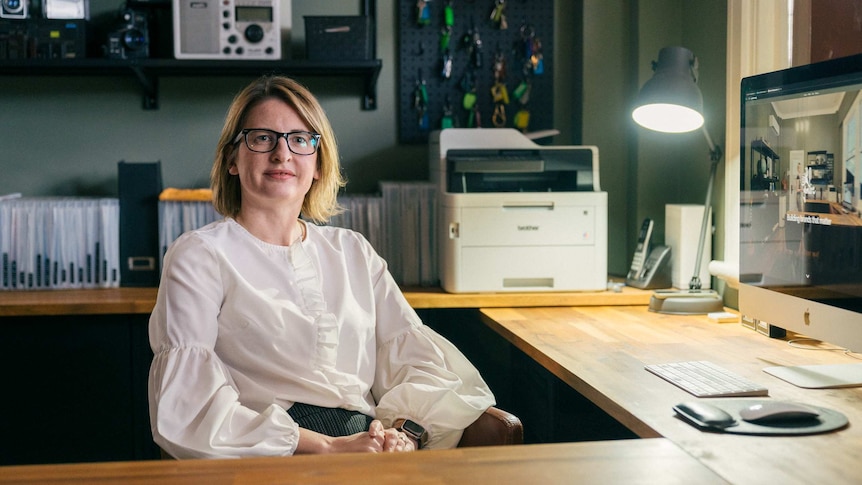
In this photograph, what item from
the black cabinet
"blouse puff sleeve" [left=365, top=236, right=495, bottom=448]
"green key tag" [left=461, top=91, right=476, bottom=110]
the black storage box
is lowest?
the black cabinet

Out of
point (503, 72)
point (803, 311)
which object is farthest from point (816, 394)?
point (503, 72)

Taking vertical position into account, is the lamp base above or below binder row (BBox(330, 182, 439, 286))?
below

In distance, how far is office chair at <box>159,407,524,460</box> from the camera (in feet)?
5.83

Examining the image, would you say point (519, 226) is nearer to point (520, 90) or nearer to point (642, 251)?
point (642, 251)

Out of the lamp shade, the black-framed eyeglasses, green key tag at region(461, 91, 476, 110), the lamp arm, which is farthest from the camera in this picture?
green key tag at region(461, 91, 476, 110)

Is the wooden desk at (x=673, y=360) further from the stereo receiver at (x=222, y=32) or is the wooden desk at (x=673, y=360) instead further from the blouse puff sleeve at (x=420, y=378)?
the stereo receiver at (x=222, y=32)

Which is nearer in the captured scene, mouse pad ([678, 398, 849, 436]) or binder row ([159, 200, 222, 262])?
mouse pad ([678, 398, 849, 436])

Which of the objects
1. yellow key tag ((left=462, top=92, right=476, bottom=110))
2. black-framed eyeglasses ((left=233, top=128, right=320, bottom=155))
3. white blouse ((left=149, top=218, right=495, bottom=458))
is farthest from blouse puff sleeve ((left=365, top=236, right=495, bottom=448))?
yellow key tag ((left=462, top=92, right=476, bottom=110))

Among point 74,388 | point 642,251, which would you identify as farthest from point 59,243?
point 642,251

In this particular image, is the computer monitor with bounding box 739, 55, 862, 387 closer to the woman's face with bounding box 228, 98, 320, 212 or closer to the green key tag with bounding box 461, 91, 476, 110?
the woman's face with bounding box 228, 98, 320, 212

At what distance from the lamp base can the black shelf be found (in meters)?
1.23

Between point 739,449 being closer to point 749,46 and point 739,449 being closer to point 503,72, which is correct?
point 749,46

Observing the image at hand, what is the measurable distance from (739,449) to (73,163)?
2.72 metres

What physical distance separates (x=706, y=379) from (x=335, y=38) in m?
1.86
